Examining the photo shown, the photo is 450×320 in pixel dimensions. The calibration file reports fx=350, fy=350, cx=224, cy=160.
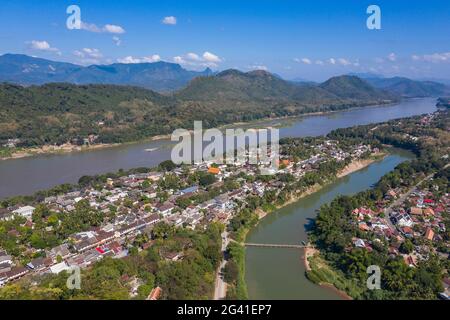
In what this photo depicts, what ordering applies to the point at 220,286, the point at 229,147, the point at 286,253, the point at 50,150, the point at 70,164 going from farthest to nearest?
the point at 50,150 < the point at 229,147 < the point at 70,164 < the point at 286,253 < the point at 220,286

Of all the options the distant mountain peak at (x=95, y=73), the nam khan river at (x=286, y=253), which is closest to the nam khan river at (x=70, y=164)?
the nam khan river at (x=286, y=253)

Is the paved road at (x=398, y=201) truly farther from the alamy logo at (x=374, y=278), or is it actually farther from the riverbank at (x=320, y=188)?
the alamy logo at (x=374, y=278)

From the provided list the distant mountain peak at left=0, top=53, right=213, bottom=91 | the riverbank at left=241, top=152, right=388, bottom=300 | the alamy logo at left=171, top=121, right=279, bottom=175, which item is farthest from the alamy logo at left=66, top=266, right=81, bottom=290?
the distant mountain peak at left=0, top=53, right=213, bottom=91

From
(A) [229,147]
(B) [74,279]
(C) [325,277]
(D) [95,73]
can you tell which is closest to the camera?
(B) [74,279]

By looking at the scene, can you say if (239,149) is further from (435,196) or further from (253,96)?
(253,96)

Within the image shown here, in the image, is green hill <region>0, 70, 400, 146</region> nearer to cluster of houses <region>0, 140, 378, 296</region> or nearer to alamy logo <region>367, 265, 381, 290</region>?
cluster of houses <region>0, 140, 378, 296</region>

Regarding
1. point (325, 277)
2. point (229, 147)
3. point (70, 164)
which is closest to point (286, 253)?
point (325, 277)

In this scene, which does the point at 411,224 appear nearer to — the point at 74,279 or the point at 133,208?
the point at 133,208

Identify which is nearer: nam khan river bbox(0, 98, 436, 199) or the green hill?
nam khan river bbox(0, 98, 436, 199)

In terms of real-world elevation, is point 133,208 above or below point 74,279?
above

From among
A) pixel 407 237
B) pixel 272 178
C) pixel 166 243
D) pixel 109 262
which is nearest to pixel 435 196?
pixel 407 237
